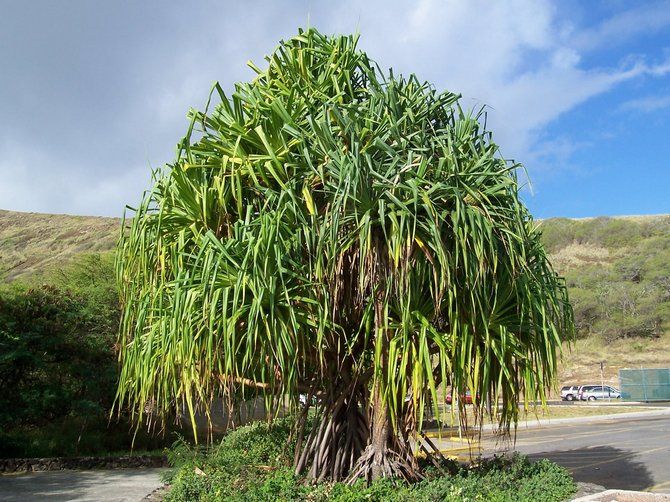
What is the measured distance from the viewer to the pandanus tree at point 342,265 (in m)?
6.57

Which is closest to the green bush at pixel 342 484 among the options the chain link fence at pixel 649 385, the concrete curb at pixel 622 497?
the concrete curb at pixel 622 497

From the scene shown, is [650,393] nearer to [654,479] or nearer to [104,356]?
[654,479]

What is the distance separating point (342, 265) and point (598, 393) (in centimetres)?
3361

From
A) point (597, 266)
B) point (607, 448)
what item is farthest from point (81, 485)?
point (597, 266)

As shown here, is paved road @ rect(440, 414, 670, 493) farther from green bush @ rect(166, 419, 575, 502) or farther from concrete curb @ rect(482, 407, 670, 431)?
green bush @ rect(166, 419, 575, 502)

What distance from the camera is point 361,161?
22.1ft

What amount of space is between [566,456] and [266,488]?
358 inches

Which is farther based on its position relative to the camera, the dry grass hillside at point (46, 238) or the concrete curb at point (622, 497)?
the dry grass hillside at point (46, 238)

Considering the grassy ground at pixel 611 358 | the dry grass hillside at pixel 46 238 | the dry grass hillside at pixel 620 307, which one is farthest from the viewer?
the dry grass hillside at pixel 46 238

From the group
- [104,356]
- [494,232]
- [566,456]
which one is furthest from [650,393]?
[494,232]

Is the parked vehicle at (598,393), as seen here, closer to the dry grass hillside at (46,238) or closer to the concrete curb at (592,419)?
the concrete curb at (592,419)

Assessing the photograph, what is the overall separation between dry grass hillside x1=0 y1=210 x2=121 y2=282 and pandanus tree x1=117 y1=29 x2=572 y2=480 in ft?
136

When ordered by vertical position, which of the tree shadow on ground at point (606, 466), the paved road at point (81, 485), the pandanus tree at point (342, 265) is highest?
the pandanus tree at point (342, 265)

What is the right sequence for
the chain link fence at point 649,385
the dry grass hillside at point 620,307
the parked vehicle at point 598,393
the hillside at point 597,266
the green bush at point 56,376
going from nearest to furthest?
the green bush at point 56,376
the chain link fence at point 649,385
the parked vehicle at point 598,393
the dry grass hillside at point 620,307
the hillside at point 597,266
